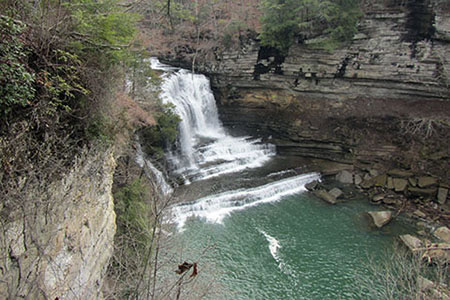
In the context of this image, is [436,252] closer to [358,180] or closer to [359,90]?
[358,180]

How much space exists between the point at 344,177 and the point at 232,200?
23.6ft

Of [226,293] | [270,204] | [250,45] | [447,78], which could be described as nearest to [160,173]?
[270,204]

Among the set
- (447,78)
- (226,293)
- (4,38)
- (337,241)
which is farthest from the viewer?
(447,78)

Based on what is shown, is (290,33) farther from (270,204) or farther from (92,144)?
(92,144)

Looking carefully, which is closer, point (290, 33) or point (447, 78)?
point (447, 78)

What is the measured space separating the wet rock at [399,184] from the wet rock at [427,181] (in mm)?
654

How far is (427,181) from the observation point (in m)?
16.6

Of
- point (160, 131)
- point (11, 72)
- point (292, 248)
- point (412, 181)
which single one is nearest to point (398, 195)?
point (412, 181)

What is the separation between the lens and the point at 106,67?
6973 mm

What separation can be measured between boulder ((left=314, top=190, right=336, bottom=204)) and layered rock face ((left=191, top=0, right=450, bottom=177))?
3.87 m

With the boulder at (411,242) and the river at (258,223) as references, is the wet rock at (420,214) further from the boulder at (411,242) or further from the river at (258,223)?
the boulder at (411,242)

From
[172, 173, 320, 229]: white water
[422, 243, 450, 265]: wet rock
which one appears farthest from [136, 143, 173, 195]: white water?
[422, 243, 450, 265]: wet rock

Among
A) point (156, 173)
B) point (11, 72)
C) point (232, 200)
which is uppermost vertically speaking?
point (11, 72)

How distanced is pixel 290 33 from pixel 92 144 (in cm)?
1658
